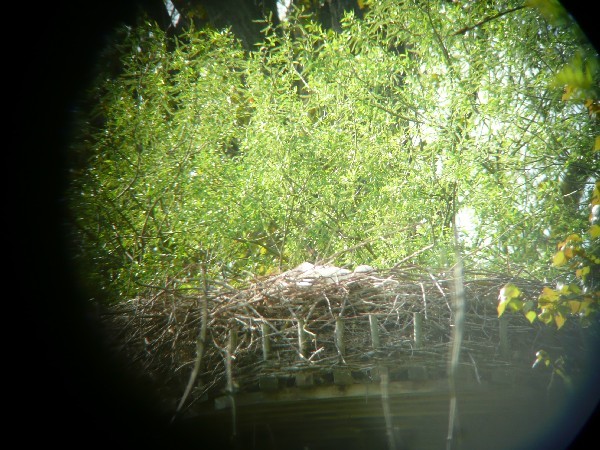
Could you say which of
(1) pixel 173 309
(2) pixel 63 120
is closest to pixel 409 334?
(1) pixel 173 309

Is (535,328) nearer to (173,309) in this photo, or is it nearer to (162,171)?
(173,309)

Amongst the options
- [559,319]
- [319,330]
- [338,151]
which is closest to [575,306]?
[559,319]

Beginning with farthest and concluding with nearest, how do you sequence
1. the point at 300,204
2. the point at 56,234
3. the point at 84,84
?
the point at 300,204 → the point at 84,84 → the point at 56,234

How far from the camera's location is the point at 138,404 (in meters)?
2.14

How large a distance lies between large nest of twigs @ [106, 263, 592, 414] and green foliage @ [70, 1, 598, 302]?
0.65 m

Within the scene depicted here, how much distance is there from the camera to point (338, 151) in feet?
12.9

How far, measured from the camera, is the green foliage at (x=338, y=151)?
10.2ft

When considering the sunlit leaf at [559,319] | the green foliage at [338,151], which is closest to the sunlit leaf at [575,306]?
the sunlit leaf at [559,319]

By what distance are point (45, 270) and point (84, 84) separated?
1046 mm

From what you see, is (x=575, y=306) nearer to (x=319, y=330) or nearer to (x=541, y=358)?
(x=541, y=358)

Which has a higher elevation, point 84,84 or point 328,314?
point 84,84

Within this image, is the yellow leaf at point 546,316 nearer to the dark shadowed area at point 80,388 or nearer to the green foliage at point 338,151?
the dark shadowed area at point 80,388

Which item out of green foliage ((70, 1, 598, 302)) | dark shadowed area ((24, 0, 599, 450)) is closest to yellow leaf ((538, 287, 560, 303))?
dark shadowed area ((24, 0, 599, 450))

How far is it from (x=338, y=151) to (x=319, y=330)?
Answer: 2028 mm
